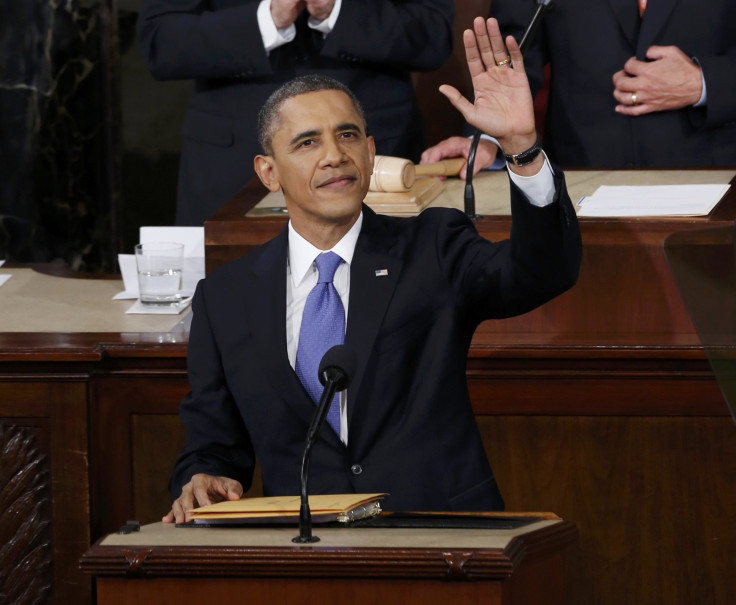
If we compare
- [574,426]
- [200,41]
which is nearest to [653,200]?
[574,426]

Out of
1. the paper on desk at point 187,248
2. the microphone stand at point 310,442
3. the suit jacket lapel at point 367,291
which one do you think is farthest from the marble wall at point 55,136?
the microphone stand at point 310,442

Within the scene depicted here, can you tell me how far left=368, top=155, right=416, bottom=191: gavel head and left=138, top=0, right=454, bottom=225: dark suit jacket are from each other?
71 cm

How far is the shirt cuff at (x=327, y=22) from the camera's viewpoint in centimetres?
349

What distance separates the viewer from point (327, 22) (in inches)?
138

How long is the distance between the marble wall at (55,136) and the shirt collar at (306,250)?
2.81 meters

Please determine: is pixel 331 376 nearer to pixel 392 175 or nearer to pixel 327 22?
pixel 392 175

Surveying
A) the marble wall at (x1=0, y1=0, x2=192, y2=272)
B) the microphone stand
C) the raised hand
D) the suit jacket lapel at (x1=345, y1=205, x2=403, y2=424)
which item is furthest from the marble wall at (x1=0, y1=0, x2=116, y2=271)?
the microphone stand

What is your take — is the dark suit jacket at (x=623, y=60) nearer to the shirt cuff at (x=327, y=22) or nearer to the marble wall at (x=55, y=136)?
the shirt cuff at (x=327, y=22)

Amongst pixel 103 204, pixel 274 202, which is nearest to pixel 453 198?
pixel 274 202

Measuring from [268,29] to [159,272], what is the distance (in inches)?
31.9

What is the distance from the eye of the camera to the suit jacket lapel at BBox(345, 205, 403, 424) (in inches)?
86.7

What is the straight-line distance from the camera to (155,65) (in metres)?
3.62

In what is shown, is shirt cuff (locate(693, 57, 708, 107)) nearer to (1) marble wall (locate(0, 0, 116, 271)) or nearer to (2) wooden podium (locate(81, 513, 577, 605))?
(2) wooden podium (locate(81, 513, 577, 605))

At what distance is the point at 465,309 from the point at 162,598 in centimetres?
79
